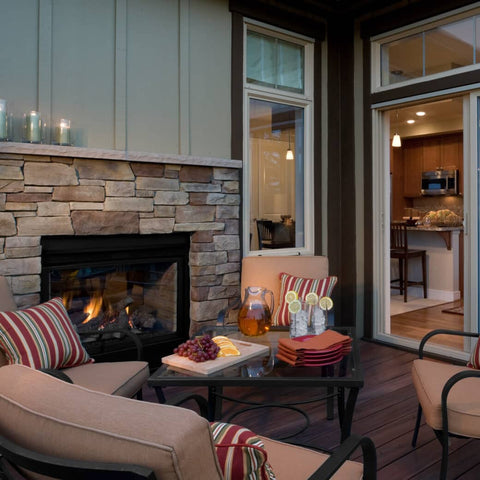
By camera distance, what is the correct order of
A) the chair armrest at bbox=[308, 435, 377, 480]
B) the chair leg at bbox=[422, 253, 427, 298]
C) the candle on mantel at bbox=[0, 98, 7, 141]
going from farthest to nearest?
the chair leg at bbox=[422, 253, 427, 298]
the candle on mantel at bbox=[0, 98, 7, 141]
the chair armrest at bbox=[308, 435, 377, 480]

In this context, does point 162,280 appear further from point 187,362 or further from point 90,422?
point 90,422

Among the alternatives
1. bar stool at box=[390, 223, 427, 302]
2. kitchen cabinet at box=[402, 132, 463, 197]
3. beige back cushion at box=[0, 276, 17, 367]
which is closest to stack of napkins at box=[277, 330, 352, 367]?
beige back cushion at box=[0, 276, 17, 367]

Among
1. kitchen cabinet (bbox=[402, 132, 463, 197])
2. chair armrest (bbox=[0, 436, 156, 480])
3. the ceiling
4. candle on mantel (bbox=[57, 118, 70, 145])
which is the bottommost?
chair armrest (bbox=[0, 436, 156, 480])

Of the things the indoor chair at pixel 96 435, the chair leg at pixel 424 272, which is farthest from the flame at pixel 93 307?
the chair leg at pixel 424 272

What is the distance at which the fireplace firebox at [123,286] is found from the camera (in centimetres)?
345

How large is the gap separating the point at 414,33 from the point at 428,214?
4.13 m

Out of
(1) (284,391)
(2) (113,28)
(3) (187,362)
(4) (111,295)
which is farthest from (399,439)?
(2) (113,28)

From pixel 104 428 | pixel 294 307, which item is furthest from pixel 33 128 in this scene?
pixel 104 428

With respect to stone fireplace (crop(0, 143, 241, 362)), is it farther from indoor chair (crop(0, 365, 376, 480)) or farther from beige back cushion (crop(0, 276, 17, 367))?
indoor chair (crop(0, 365, 376, 480))

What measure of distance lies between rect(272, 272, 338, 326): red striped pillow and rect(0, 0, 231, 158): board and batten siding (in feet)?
3.94

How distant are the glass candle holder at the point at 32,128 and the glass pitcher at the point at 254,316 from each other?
164 centimetres

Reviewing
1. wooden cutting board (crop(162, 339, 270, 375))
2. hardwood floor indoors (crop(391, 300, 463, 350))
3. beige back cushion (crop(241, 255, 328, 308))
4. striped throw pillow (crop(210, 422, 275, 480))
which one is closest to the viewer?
striped throw pillow (crop(210, 422, 275, 480))

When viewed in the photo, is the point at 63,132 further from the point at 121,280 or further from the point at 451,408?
the point at 451,408

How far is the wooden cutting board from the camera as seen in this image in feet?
7.32
